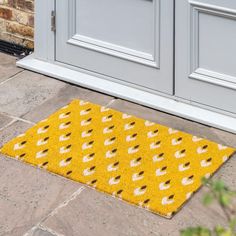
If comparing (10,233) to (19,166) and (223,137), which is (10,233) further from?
(223,137)

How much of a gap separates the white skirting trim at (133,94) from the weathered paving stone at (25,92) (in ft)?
0.19

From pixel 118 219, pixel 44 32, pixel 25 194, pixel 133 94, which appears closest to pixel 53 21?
pixel 44 32

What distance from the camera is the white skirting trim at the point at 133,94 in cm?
443

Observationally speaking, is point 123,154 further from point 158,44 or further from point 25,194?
point 158,44

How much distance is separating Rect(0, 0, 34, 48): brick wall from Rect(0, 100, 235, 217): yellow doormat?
0.86 m

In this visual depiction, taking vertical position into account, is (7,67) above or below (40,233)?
above

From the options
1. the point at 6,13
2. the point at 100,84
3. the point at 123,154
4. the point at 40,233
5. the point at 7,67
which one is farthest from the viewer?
the point at 6,13

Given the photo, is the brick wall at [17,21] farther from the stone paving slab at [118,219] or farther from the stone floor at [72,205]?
the stone paving slab at [118,219]

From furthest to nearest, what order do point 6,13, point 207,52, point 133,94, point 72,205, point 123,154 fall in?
point 6,13, point 133,94, point 207,52, point 123,154, point 72,205

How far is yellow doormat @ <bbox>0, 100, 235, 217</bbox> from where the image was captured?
3.91m

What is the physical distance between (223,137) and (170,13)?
75 cm

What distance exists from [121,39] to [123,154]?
0.87m

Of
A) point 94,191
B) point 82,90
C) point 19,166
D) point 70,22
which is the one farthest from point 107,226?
point 70,22

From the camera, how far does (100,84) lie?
4.83 m
